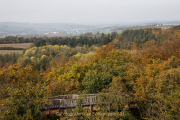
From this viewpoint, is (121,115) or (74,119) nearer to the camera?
(74,119)

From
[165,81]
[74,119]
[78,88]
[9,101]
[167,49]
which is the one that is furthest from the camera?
[167,49]

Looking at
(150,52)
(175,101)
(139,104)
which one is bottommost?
(139,104)


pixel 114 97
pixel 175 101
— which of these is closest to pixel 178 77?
pixel 175 101

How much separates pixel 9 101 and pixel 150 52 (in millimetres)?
22769

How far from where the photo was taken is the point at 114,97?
39.8 ft

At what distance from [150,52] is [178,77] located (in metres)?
12.1

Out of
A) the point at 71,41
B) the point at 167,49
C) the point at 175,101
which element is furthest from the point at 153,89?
the point at 71,41

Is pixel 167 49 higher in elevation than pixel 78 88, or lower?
higher

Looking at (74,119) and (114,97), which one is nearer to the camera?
(74,119)

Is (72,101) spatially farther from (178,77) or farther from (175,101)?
(178,77)

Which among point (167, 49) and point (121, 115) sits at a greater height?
point (167, 49)

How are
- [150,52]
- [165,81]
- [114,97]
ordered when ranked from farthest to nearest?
[150,52]
[165,81]
[114,97]

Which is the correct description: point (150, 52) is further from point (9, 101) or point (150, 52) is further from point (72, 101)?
point (9, 101)

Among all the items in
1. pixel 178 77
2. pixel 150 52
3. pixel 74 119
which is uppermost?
pixel 150 52
